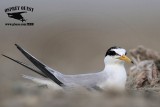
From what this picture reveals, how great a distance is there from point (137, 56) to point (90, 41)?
3148 mm

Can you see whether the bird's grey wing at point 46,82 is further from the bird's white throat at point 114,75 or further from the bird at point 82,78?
the bird's white throat at point 114,75

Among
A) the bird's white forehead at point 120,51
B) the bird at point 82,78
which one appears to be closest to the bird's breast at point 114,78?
the bird at point 82,78

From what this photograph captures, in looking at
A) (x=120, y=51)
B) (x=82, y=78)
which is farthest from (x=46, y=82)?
(x=120, y=51)

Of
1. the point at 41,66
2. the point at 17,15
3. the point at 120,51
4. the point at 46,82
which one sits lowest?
the point at 46,82

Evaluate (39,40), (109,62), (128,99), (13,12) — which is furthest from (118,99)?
(39,40)

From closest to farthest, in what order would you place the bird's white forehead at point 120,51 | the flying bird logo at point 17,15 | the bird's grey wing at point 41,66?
the bird's grey wing at point 41,66 < the bird's white forehead at point 120,51 < the flying bird logo at point 17,15

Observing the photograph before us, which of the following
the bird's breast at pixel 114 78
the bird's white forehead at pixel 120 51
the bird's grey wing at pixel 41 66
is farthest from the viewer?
the bird's white forehead at pixel 120 51

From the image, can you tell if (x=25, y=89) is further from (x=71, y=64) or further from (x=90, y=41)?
(x=90, y=41)

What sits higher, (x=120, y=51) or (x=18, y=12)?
(x=18, y=12)

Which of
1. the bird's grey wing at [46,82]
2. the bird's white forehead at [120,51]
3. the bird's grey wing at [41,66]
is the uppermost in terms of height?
the bird's white forehead at [120,51]

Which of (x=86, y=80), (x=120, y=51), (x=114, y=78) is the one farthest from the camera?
(x=120, y=51)

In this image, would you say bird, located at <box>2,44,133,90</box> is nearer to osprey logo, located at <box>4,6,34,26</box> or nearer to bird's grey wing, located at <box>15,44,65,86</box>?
bird's grey wing, located at <box>15,44,65,86</box>

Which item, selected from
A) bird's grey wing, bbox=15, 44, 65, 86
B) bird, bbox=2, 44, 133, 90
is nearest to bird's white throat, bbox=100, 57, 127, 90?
bird, bbox=2, 44, 133, 90

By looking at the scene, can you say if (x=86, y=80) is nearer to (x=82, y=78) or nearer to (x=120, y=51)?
(x=82, y=78)
